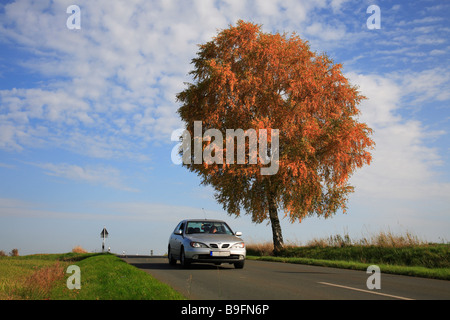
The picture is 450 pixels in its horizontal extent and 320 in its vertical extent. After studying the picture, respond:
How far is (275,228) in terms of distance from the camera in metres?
27.4

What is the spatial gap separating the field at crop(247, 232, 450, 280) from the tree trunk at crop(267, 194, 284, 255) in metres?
0.59

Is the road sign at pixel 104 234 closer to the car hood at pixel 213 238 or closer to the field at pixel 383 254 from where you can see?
the field at pixel 383 254

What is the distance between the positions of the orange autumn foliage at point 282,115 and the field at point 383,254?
2.58 m

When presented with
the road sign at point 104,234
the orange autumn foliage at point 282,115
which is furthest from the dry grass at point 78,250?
the orange autumn foliage at point 282,115

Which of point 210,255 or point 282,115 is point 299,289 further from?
point 282,115

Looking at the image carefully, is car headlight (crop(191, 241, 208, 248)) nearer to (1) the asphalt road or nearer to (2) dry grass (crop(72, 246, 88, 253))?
(1) the asphalt road

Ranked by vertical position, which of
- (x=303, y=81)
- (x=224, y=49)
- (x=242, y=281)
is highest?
(x=224, y=49)

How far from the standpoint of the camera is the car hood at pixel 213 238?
580 inches

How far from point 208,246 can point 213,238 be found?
41cm

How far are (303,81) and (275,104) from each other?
6.81ft
